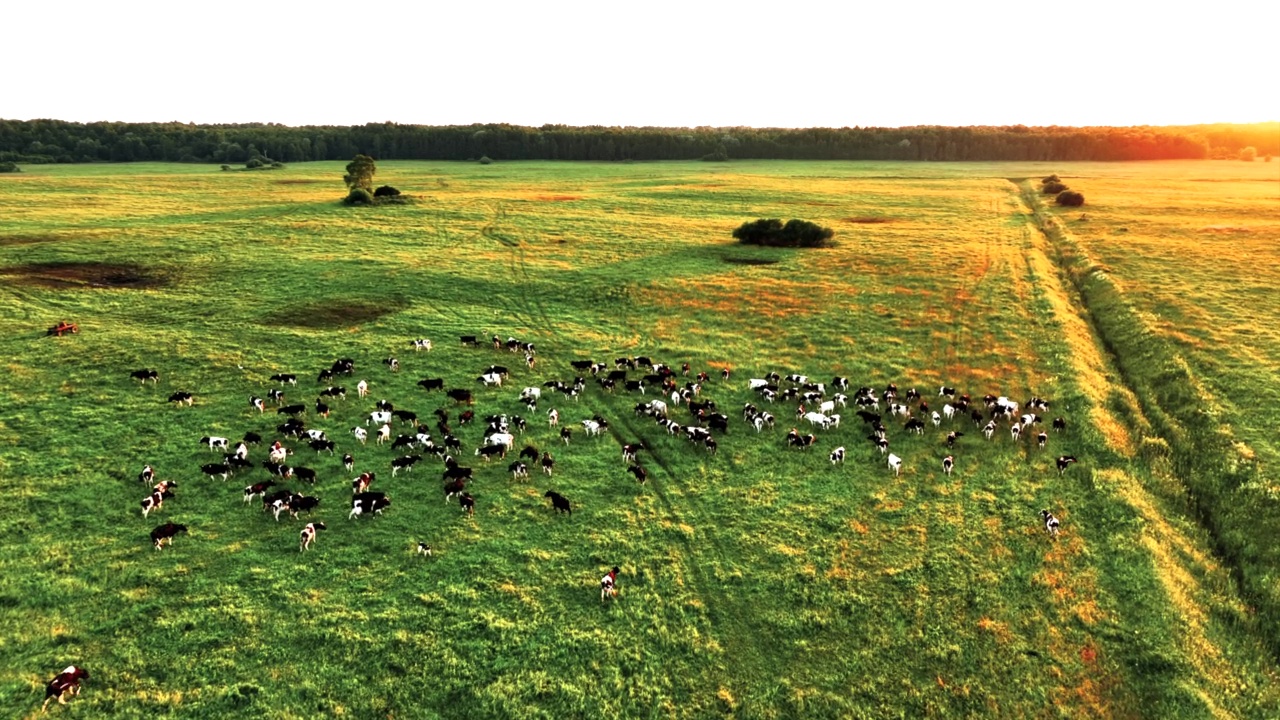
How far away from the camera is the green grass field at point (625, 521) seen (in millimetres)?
15859

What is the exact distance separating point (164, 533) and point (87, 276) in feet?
125

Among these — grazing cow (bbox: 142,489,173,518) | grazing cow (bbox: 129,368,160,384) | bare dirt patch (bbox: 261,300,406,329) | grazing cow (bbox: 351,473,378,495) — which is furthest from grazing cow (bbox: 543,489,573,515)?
bare dirt patch (bbox: 261,300,406,329)

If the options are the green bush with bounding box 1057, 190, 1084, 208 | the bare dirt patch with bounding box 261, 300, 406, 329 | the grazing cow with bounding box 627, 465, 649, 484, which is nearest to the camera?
the grazing cow with bounding box 627, 465, 649, 484

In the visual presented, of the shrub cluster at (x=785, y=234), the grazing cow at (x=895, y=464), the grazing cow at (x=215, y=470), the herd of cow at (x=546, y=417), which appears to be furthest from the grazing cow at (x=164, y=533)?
the shrub cluster at (x=785, y=234)

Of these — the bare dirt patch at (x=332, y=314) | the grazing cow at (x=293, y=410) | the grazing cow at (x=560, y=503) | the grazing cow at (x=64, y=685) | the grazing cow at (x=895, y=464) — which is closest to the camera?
the grazing cow at (x=64, y=685)

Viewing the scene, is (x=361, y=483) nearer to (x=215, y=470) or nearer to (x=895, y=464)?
(x=215, y=470)

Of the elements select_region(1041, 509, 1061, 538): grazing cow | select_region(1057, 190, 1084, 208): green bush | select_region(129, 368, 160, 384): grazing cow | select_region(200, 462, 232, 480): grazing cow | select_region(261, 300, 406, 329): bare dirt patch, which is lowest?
select_region(1041, 509, 1061, 538): grazing cow

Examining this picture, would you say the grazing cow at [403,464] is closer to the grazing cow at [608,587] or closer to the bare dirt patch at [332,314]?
the grazing cow at [608,587]

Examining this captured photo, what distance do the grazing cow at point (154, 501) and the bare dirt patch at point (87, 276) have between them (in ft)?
100.0

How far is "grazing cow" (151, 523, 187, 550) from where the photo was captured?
64.7 ft

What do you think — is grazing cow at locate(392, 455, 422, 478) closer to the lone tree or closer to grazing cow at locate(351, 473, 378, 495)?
grazing cow at locate(351, 473, 378, 495)

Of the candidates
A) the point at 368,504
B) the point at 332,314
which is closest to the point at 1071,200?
the point at 332,314

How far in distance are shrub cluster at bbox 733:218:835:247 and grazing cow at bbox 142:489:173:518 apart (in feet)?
171

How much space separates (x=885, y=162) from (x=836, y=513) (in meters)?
172
